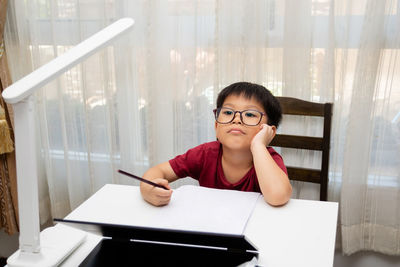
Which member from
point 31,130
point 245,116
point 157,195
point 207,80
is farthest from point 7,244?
point 31,130

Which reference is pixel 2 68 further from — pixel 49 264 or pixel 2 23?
pixel 49 264

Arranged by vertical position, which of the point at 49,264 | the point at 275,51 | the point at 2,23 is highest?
the point at 2,23

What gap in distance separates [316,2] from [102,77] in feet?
3.48

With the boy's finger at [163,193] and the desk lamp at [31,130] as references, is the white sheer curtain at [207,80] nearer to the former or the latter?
the boy's finger at [163,193]

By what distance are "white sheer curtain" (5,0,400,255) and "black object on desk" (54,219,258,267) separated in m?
1.11

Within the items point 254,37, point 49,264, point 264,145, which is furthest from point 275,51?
point 49,264

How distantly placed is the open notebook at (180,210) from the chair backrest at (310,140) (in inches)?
25.6

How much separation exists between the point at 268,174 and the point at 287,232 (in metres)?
0.23

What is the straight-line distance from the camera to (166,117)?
6.64 feet

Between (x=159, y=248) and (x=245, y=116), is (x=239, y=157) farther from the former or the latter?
(x=159, y=248)

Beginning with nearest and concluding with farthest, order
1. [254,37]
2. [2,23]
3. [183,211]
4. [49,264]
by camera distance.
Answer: [49,264], [183,211], [254,37], [2,23]

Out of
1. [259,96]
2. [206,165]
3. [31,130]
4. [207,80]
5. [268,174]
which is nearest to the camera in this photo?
[31,130]

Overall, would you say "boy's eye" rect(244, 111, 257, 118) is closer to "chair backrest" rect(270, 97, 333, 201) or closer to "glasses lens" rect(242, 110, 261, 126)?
"glasses lens" rect(242, 110, 261, 126)

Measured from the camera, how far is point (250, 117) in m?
1.24
